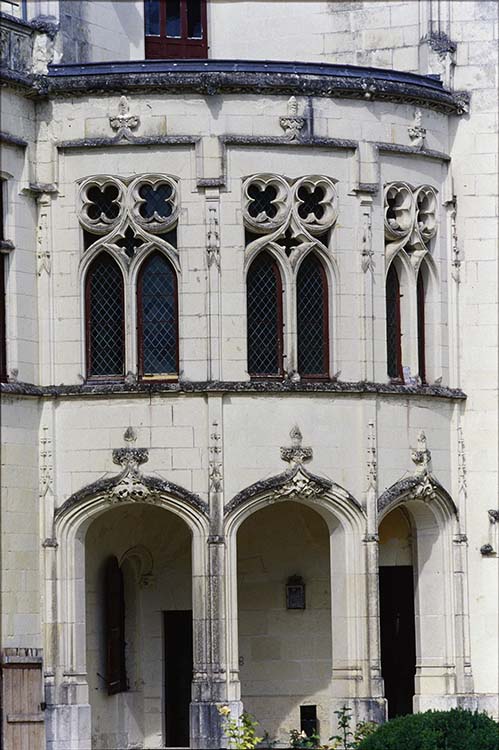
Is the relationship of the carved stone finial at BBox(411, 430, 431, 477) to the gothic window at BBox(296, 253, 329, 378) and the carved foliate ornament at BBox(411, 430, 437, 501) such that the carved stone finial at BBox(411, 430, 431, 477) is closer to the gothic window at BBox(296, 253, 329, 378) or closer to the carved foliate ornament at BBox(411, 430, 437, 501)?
the carved foliate ornament at BBox(411, 430, 437, 501)

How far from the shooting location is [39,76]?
1284 inches

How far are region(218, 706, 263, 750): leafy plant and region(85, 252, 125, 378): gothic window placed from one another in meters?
5.25

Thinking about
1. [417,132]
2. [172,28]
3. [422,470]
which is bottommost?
[422,470]

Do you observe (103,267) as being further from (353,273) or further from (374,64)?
(374,64)

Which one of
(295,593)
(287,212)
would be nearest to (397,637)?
(295,593)

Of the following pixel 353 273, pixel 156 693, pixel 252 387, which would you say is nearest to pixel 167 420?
pixel 252 387

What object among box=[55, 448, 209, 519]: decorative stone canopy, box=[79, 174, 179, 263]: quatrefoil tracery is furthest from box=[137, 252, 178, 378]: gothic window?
box=[55, 448, 209, 519]: decorative stone canopy

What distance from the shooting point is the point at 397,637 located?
35.8m

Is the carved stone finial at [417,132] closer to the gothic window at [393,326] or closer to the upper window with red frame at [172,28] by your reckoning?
the gothic window at [393,326]

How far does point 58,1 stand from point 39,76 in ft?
5.47

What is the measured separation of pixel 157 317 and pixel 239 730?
6138 mm

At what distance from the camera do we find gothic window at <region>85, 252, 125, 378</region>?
32.7 m

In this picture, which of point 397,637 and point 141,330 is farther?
point 397,637

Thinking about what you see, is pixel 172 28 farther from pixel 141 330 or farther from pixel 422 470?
pixel 422 470
